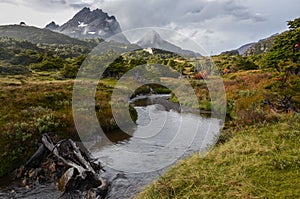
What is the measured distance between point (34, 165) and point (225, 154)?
932 centimetres

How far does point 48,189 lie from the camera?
11.8 meters

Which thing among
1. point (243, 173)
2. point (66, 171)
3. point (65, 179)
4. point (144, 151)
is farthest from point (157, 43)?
point (243, 173)

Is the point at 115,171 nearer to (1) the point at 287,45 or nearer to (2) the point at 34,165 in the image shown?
(2) the point at 34,165

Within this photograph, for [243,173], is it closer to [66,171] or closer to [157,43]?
[66,171]

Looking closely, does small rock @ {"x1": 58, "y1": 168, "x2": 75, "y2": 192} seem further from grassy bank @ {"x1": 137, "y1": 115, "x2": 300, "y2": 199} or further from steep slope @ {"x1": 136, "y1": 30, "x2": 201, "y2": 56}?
steep slope @ {"x1": 136, "y1": 30, "x2": 201, "y2": 56}

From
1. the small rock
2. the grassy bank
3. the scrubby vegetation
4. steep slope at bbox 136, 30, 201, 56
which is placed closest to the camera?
the grassy bank

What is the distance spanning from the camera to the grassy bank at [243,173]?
7.79 m

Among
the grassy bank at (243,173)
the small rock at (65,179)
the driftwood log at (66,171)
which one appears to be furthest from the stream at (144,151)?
the grassy bank at (243,173)

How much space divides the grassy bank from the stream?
7.95 ft

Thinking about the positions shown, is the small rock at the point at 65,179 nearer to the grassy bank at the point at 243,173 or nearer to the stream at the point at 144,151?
the stream at the point at 144,151

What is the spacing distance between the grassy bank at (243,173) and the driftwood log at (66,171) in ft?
9.38

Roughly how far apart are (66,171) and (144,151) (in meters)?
6.26

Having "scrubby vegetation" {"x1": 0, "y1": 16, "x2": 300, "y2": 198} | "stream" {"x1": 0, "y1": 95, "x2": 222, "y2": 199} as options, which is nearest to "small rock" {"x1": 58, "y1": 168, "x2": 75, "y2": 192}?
"stream" {"x1": 0, "y1": 95, "x2": 222, "y2": 199}

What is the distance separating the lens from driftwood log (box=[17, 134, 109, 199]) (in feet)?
36.9
